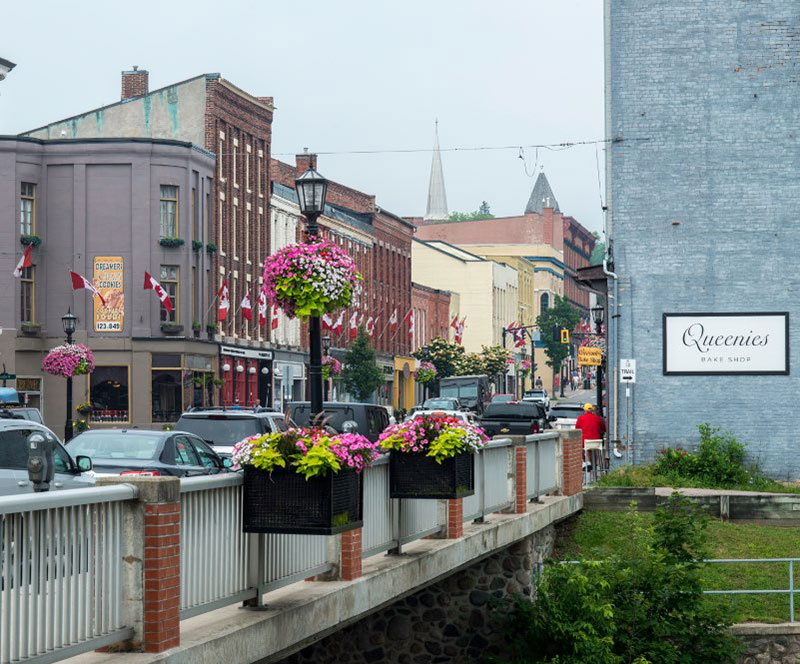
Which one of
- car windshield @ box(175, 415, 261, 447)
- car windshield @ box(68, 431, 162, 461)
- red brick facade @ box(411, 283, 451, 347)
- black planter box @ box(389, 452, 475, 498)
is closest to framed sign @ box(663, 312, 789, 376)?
car windshield @ box(175, 415, 261, 447)

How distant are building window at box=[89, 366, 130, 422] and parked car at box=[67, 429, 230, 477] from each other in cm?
3831

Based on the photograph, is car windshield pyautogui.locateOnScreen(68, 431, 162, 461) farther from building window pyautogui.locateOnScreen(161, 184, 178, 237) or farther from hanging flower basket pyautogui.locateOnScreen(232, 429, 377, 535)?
building window pyautogui.locateOnScreen(161, 184, 178, 237)

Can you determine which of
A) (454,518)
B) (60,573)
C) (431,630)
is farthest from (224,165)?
(60,573)

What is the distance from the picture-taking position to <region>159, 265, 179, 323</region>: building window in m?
57.3

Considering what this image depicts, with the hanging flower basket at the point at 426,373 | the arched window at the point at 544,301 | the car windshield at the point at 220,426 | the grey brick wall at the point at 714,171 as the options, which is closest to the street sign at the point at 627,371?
the grey brick wall at the point at 714,171

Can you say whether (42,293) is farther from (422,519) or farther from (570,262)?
(570,262)

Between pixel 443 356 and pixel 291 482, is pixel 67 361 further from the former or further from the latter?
pixel 443 356

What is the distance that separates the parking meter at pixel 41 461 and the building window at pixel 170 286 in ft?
140

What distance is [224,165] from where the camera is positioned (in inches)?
2478

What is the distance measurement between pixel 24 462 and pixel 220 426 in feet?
28.2

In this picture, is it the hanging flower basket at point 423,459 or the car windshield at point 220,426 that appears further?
the car windshield at point 220,426

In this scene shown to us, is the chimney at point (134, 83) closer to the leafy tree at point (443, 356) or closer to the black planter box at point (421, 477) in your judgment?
the leafy tree at point (443, 356)

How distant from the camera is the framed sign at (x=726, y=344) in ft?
93.2

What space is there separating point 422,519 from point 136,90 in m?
54.4
